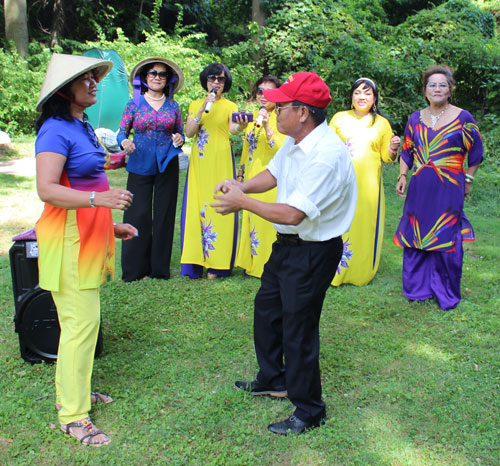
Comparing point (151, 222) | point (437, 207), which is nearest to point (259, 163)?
point (151, 222)

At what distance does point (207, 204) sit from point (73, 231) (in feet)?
8.55

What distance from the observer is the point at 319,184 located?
2.61 m

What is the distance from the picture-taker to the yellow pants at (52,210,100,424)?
2832 millimetres

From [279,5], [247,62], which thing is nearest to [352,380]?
[247,62]

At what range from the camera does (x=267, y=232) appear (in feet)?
17.4

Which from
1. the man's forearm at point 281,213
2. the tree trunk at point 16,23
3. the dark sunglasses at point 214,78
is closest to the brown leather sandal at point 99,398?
the man's forearm at point 281,213

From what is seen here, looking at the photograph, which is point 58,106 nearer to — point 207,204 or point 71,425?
point 71,425

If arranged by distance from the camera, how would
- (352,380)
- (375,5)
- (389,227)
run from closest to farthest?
(352,380)
(389,227)
(375,5)

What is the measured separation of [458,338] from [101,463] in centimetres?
285

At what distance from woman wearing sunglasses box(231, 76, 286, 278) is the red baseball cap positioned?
2.11 meters

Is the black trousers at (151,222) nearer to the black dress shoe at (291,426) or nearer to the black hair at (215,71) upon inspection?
the black hair at (215,71)

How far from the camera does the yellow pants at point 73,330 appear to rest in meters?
2.83

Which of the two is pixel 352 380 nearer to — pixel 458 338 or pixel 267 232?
pixel 458 338

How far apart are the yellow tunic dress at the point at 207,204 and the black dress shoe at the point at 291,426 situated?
2.57m
